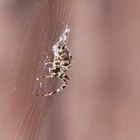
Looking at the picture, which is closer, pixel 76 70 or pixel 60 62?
pixel 76 70

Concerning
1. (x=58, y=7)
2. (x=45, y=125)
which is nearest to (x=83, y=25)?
(x=58, y=7)

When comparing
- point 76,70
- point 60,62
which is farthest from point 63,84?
point 60,62

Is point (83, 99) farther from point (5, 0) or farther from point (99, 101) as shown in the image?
point (5, 0)

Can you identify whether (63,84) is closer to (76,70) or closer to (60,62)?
(76,70)

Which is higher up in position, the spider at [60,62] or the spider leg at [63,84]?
the spider at [60,62]
